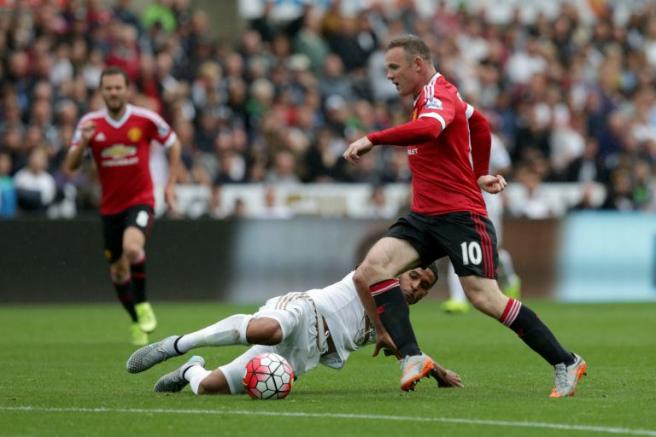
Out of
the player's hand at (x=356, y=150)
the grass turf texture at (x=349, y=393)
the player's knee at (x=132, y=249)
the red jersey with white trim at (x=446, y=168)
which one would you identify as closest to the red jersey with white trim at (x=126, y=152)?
the player's knee at (x=132, y=249)

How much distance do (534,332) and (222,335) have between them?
192 cm

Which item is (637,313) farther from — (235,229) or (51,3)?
(51,3)

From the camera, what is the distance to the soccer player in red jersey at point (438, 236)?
8766 mm

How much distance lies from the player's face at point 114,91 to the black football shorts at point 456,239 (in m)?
5.11

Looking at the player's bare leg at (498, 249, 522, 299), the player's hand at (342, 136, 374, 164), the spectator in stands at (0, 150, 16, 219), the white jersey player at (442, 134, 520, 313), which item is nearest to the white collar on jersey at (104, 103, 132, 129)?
the white jersey player at (442, 134, 520, 313)

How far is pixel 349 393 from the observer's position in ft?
30.1

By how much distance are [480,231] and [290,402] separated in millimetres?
1610

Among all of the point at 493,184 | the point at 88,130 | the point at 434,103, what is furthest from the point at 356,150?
the point at 88,130

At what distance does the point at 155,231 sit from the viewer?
19391mm

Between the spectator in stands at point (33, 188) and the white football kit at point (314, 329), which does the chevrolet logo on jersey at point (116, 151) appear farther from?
the spectator in stands at point (33, 188)

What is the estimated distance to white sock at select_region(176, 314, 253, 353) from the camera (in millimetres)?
8742

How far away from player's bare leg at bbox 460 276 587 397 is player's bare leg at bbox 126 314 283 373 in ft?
4.21

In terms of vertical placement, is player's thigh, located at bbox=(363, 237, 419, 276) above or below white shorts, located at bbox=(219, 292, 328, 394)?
above

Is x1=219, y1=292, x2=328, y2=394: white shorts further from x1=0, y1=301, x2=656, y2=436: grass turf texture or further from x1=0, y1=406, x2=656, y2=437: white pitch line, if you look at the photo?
x1=0, y1=406, x2=656, y2=437: white pitch line
